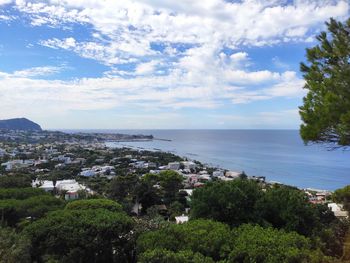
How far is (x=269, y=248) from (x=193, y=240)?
1.66m

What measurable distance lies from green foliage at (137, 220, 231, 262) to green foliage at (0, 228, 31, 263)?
2.71m

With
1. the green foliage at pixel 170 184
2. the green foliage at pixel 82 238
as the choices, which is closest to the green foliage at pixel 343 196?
the green foliage at pixel 82 238

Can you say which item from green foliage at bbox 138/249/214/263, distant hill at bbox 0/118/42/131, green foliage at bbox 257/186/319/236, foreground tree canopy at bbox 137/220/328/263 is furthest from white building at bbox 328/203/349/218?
distant hill at bbox 0/118/42/131

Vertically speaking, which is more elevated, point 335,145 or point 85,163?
point 335,145

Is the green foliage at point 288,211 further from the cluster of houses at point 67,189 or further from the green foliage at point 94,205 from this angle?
the cluster of houses at point 67,189

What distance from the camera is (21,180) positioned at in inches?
868

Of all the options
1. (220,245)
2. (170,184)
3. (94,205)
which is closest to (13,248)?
(220,245)

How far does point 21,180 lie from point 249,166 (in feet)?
149

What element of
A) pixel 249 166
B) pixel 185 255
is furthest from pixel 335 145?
pixel 249 166

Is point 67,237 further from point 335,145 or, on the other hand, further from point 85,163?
point 85,163

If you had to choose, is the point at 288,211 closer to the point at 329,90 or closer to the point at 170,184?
the point at 329,90

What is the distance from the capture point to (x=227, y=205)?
10312 millimetres

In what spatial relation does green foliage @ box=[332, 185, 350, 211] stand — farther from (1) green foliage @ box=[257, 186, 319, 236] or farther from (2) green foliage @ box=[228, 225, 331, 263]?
(1) green foliage @ box=[257, 186, 319, 236]

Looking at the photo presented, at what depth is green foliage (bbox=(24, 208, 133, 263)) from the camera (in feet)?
30.9
